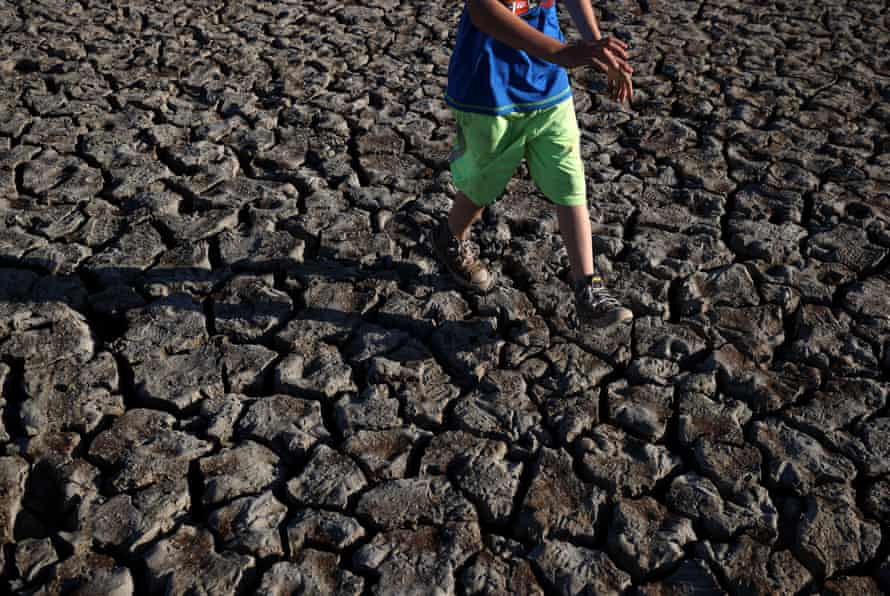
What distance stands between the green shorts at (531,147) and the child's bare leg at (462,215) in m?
0.17

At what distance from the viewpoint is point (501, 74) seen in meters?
2.45

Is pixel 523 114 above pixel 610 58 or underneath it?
underneath

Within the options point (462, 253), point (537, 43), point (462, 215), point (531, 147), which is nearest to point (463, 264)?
point (462, 253)

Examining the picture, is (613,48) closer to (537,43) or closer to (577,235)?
(537,43)

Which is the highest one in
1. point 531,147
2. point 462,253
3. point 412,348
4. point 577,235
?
point 531,147

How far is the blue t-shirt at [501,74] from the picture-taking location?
2.42 m

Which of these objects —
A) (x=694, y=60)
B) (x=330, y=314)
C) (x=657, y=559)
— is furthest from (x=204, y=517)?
(x=694, y=60)

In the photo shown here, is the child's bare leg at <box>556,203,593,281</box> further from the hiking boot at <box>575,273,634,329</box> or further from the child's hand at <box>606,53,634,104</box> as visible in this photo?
the child's hand at <box>606,53,634,104</box>

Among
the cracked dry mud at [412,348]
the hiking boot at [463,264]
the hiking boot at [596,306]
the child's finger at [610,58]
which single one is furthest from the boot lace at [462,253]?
the child's finger at [610,58]

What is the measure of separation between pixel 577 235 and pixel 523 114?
0.41 m

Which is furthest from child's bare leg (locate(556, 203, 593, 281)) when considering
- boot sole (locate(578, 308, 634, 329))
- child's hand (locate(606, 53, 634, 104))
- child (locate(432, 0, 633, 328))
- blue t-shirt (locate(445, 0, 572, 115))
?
child's hand (locate(606, 53, 634, 104))

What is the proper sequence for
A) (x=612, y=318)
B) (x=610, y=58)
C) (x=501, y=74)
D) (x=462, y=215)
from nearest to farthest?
1. (x=610, y=58)
2. (x=501, y=74)
3. (x=612, y=318)
4. (x=462, y=215)

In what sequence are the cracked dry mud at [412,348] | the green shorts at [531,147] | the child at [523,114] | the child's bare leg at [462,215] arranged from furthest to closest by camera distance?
the child's bare leg at [462,215], the green shorts at [531,147], the child at [523,114], the cracked dry mud at [412,348]

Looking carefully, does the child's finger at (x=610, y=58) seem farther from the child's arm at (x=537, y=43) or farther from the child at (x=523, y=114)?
the child at (x=523, y=114)
